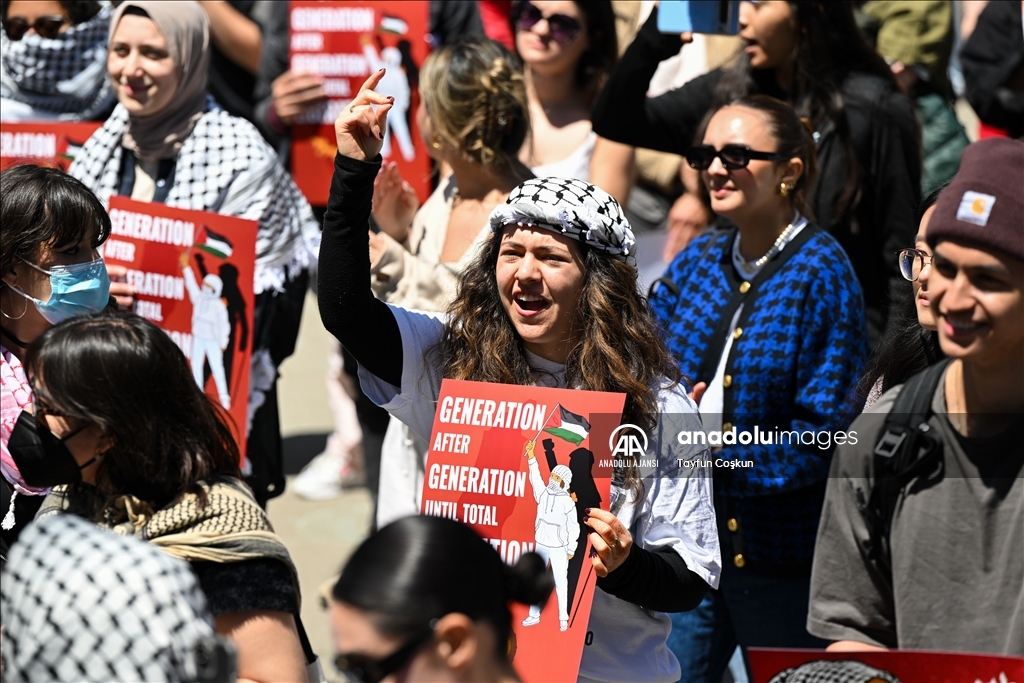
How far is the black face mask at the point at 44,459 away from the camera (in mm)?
2717

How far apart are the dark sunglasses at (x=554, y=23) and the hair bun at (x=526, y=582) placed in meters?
2.98

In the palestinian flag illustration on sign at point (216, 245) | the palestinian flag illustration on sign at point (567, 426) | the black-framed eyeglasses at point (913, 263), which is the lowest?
the palestinian flag illustration on sign at point (216, 245)

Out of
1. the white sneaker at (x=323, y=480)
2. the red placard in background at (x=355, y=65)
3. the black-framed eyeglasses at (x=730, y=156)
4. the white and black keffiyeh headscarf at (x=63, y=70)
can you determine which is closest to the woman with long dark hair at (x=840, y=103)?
the black-framed eyeglasses at (x=730, y=156)

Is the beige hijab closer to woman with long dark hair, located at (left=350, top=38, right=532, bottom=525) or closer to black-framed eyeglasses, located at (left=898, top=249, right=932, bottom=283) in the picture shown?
woman with long dark hair, located at (left=350, top=38, right=532, bottom=525)

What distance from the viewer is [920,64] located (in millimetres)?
5484

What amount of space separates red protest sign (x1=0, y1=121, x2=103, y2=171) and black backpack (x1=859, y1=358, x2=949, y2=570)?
11.4 ft

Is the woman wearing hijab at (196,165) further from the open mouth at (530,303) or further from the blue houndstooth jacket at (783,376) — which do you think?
the open mouth at (530,303)

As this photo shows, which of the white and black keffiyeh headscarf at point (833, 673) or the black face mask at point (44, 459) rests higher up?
the black face mask at point (44, 459)

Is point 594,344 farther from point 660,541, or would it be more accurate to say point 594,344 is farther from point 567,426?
point 660,541

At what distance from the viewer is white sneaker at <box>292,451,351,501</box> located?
6453 millimetres

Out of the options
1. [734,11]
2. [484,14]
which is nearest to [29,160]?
[484,14]

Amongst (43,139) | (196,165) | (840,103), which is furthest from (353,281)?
(43,139)

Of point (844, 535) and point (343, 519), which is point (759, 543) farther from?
point (343, 519)

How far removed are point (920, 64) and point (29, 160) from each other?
11.7 ft
